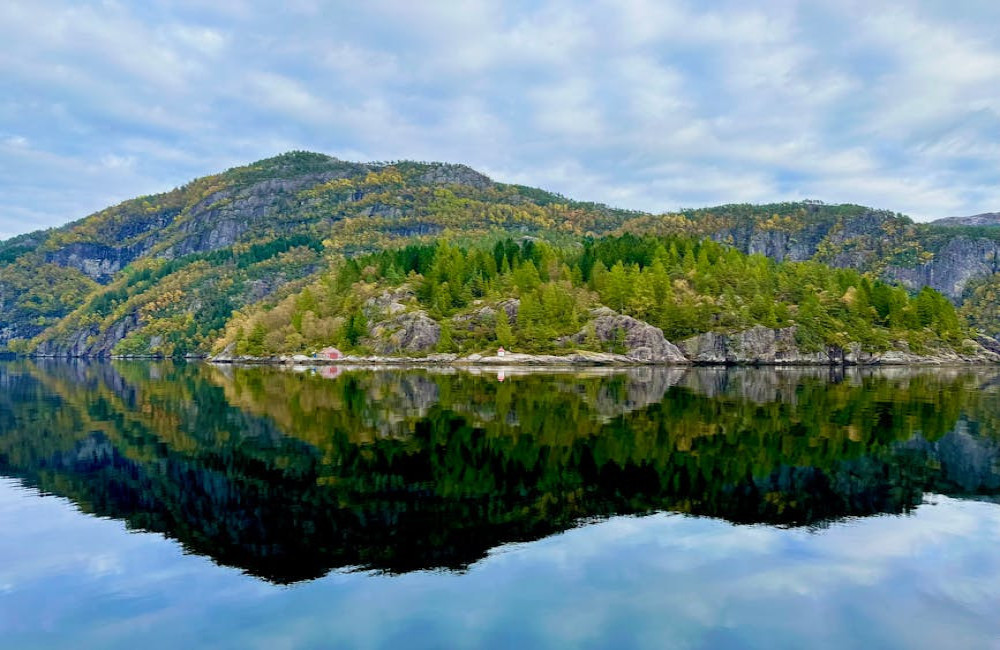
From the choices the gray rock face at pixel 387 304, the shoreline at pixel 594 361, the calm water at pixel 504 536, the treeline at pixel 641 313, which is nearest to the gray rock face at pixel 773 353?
the shoreline at pixel 594 361

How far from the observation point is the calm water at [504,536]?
15406 millimetres

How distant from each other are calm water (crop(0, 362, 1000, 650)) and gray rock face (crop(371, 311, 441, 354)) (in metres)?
129

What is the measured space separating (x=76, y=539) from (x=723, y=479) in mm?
27226

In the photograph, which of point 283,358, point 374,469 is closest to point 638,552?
point 374,469

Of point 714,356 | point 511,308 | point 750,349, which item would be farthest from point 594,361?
point 750,349

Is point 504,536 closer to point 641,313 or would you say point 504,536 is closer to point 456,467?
point 456,467

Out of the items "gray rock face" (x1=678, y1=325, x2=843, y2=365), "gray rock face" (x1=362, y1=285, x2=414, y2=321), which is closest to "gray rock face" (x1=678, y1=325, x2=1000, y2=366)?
"gray rock face" (x1=678, y1=325, x2=843, y2=365)

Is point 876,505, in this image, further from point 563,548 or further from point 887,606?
point 563,548

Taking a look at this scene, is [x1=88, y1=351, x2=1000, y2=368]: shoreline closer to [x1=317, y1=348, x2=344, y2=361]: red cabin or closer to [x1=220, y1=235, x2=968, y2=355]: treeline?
[x1=317, y1=348, x2=344, y2=361]: red cabin

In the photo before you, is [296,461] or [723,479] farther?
[296,461]

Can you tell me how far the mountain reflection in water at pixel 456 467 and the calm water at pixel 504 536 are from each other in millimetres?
202

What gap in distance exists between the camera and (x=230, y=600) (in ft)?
55.2

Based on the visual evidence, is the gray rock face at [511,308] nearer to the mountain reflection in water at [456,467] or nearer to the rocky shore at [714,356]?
the rocky shore at [714,356]

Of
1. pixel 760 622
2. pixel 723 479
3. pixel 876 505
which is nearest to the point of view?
pixel 760 622
